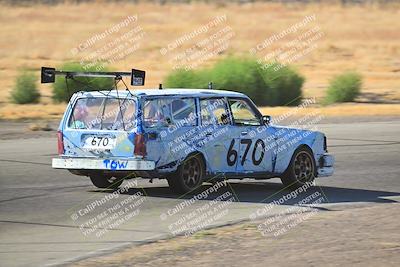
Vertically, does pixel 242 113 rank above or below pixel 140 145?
above

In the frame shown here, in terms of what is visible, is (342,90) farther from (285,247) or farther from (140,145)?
(285,247)

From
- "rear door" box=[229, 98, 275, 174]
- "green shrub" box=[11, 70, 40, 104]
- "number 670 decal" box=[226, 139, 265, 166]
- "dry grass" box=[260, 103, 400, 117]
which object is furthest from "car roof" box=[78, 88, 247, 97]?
"green shrub" box=[11, 70, 40, 104]

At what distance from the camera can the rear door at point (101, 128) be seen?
14281 mm

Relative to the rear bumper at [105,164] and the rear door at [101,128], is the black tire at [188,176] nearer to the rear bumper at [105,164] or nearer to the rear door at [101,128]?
the rear bumper at [105,164]

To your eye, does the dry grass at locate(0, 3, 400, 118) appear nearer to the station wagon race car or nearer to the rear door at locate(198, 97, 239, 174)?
the station wagon race car

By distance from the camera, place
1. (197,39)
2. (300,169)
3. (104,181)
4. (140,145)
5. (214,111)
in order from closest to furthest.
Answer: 1. (140,145)
2. (214,111)
3. (104,181)
4. (300,169)
5. (197,39)

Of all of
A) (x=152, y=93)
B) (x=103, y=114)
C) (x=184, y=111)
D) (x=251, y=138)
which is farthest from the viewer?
(x=251, y=138)

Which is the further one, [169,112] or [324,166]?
[324,166]

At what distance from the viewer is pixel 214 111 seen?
15172 mm

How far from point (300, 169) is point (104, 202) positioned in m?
3.61

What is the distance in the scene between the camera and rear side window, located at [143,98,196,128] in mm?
14422

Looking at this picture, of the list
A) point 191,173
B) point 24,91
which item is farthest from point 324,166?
point 24,91

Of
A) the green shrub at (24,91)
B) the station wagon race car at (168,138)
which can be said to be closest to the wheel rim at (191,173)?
the station wagon race car at (168,138)

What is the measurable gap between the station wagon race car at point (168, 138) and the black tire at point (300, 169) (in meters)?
0.07
